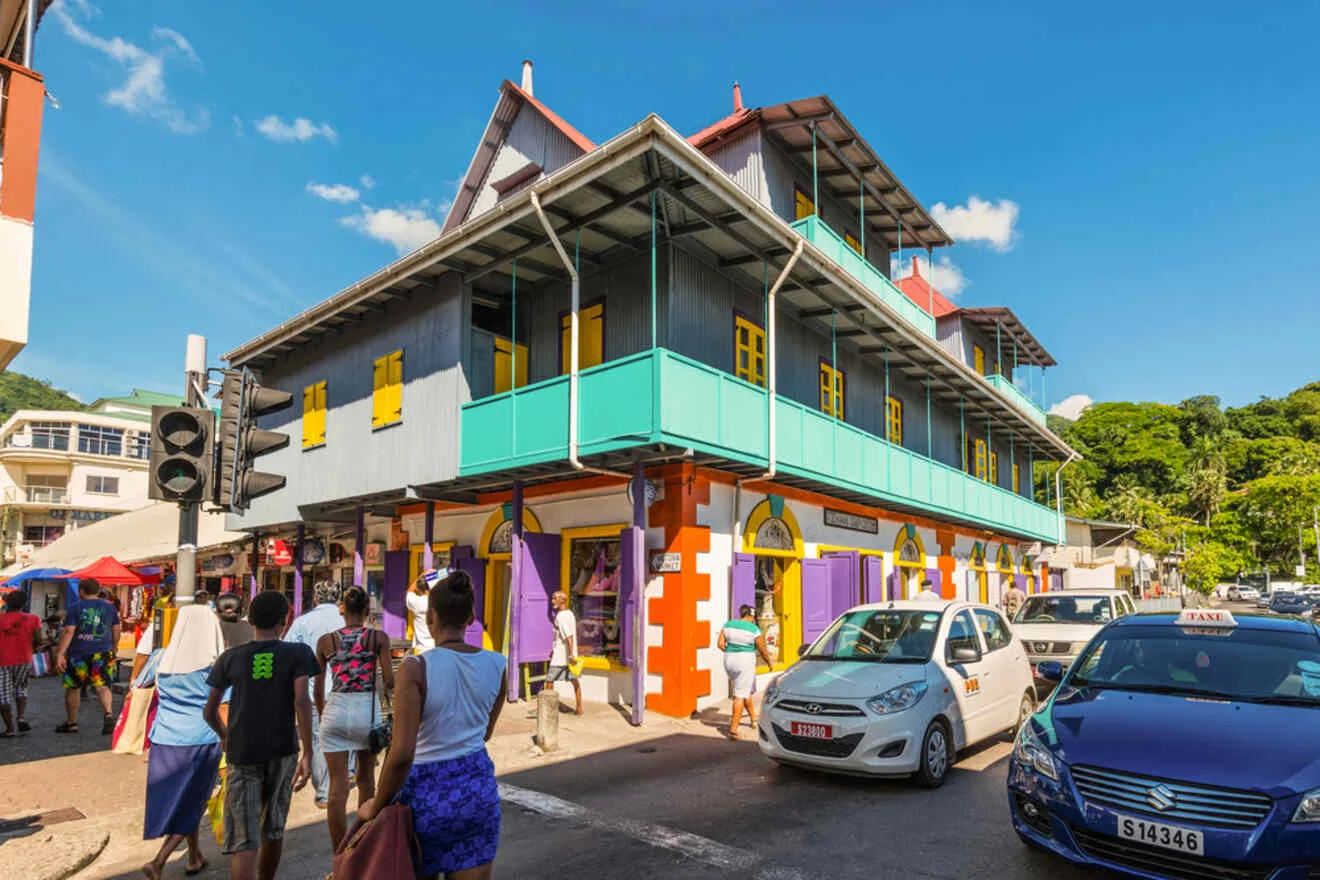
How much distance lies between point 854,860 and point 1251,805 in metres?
2.32

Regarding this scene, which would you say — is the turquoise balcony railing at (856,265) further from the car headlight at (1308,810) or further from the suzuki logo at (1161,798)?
the car headlight at (1308,810)

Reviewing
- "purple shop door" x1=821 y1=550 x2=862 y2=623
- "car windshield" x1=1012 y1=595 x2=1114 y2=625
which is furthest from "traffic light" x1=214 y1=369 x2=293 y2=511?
"car windshield" x1=1012 y1=595 x2=1114 y2=625

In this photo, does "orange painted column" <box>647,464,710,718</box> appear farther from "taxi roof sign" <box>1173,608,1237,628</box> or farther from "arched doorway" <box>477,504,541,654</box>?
"taxi roof sign" <box>1173,608,1237,628</box>

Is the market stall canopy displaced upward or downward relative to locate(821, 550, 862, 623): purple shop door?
upward

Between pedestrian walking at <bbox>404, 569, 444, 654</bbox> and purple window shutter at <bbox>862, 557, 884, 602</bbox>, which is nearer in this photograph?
pedestrian walking at <bbox>404, 569, 444, 654</bbox>

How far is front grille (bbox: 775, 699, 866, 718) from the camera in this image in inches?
287

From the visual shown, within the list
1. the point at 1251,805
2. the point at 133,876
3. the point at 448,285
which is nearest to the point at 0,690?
the point at 133,876

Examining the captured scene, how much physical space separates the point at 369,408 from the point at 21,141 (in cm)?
899

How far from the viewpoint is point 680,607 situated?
11.5m

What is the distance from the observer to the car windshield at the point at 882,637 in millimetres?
8172

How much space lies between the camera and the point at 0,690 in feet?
35.0

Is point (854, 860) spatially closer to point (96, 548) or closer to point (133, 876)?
point (133, 876)

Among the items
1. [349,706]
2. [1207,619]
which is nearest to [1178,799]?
[1207,619]

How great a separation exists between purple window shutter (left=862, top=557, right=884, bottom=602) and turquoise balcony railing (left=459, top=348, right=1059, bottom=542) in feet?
5.85
